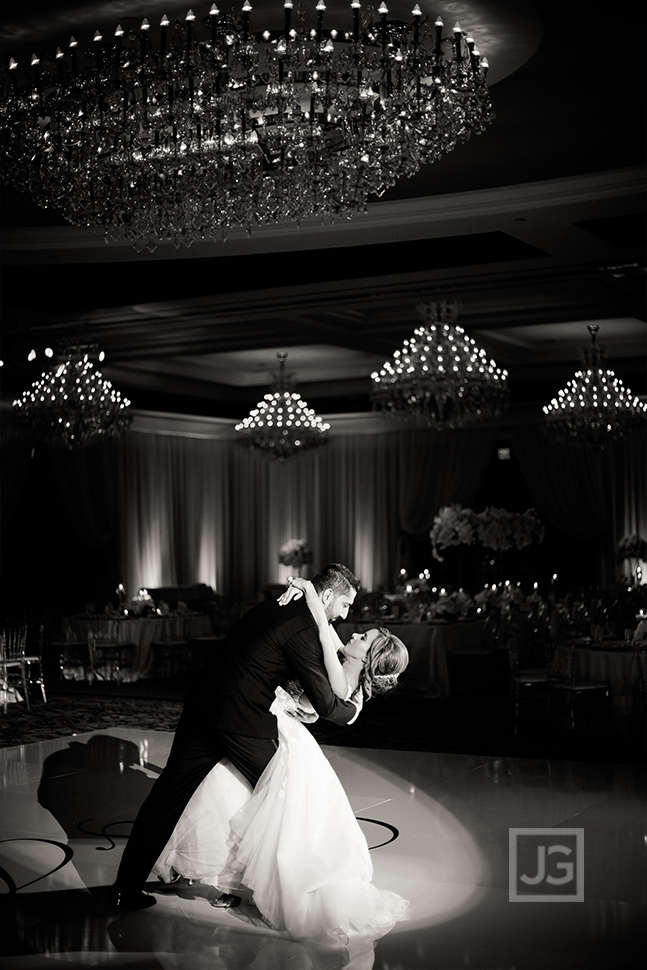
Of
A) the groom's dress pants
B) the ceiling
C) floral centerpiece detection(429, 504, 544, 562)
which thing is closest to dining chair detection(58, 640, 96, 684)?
the ceiling

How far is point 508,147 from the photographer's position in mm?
7016

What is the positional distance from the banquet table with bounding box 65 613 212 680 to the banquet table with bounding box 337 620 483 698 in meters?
2.73

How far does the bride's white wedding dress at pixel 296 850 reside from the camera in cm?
450

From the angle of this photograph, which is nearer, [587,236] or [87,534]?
[587,236]

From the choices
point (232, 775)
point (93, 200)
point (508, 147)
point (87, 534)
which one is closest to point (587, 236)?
point (508, 147)

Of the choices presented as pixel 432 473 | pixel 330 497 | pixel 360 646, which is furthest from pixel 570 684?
pixel 330 497

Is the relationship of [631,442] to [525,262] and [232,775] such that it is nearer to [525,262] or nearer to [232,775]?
[525,262]

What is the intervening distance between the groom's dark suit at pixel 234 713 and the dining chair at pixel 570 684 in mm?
5047

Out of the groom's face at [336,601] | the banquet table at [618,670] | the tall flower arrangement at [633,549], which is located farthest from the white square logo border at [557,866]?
the tall flower arrangement at [633,549]

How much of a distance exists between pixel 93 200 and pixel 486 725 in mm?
6335

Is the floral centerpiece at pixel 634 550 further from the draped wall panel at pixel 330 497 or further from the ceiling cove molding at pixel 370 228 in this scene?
the ceiling cove molding at pixel 370 228

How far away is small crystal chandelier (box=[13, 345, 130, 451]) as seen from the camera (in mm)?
11734

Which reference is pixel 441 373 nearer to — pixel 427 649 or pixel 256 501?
pixel 427 649

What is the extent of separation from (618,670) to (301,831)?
18.1 feet
